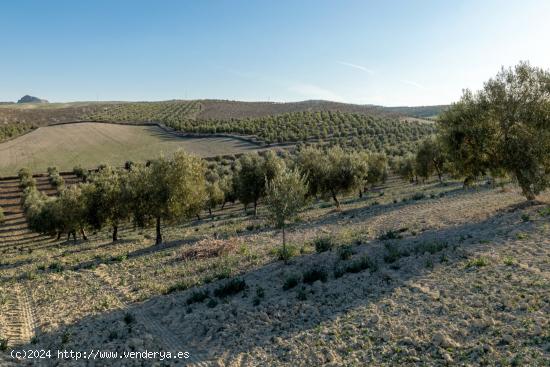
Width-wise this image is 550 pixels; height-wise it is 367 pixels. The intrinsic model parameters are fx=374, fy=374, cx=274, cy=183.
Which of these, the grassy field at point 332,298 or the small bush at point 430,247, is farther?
the small bush at point 430,247

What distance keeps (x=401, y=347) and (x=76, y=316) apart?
17.4 meters

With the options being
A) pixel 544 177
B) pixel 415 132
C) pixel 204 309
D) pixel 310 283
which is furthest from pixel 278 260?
pixel 415 132

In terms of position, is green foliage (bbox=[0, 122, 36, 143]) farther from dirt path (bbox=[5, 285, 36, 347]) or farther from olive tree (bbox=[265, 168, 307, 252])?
olive tree (bbox=[265, 168, 307, 252])

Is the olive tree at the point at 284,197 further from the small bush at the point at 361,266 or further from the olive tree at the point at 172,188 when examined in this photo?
the olive tree at the point at 172,188

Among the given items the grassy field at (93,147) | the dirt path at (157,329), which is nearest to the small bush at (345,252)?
the dirt path at (157,329)

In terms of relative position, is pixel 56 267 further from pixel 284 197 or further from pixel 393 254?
pixel 393 254

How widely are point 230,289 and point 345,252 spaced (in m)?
7.70

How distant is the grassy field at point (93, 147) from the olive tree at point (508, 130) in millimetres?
→ 93150

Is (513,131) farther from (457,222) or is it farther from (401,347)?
(401,347)

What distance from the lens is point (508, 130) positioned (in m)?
28.5

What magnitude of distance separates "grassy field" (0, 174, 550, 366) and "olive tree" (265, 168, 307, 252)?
3093 mm

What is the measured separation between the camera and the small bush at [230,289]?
21.5 meters

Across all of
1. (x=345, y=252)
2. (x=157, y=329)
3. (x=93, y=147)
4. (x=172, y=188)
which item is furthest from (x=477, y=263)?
(x=93, y=147)

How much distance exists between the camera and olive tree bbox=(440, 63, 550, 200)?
88.8ft
